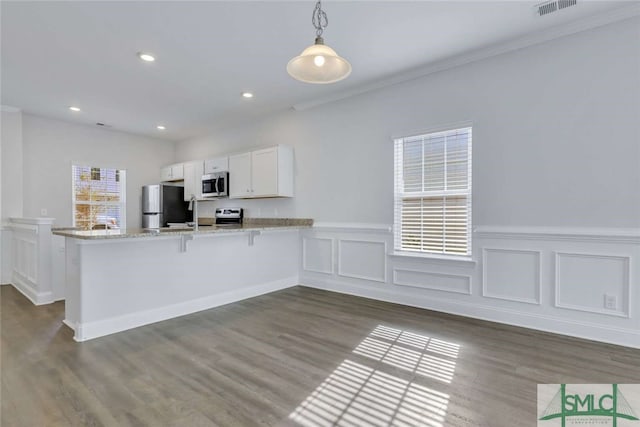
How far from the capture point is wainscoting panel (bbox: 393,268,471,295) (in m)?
3.54

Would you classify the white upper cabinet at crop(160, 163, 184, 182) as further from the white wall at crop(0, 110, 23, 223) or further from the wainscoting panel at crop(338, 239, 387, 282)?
the wainscoting panel at crop(338, 239, 387, 282)

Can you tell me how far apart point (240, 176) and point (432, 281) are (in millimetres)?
3525

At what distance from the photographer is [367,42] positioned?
315 centimetres

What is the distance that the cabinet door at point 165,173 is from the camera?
6941 millimetres

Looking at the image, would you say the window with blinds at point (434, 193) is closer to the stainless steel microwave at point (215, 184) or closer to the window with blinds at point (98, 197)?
the stainless steel microwave at point (215, 184)

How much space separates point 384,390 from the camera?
2.09 m

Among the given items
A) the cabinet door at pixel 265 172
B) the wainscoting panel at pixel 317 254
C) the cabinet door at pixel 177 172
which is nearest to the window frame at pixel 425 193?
the wainscoting panel at pixel 317 254

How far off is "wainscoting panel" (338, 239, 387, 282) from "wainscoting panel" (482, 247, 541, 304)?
47.2 inches

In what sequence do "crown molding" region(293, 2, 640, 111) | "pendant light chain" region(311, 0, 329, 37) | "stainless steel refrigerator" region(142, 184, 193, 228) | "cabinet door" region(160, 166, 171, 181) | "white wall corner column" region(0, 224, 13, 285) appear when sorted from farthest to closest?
"cabinet door" region(160, 166, 171, 181), "stainless steel refrigerator" region(142, 184, 193, 228), "white wall corner column" region(0, 224, 13, 285), "crown molding" region(293, 2, 640, 111), "pendant light chain" region(311, 0, 329, 37)

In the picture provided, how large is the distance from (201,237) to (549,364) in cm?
348

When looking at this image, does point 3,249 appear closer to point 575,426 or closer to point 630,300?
point 575,426

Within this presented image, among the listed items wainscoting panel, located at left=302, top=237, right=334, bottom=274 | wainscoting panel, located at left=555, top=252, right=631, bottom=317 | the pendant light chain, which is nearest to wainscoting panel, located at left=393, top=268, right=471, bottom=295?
wainscoting panel, located at left=555, top=252, right=631, bottom=317

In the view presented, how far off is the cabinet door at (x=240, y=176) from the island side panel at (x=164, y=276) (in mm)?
1222

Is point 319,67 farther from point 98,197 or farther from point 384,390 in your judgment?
point 98,197
